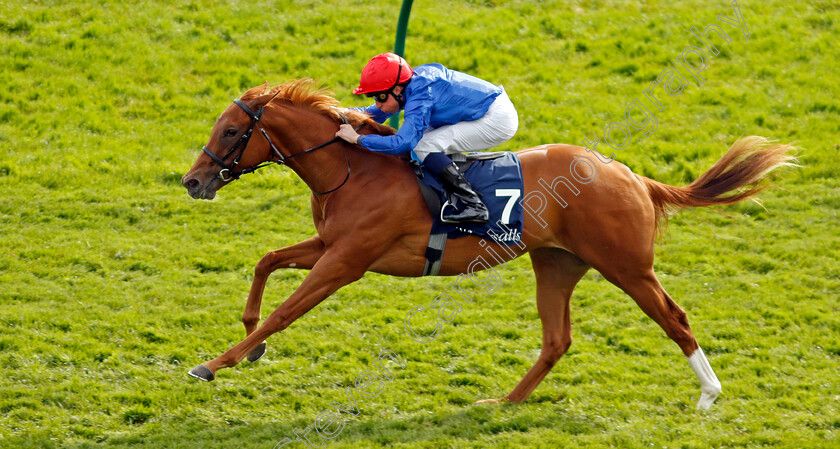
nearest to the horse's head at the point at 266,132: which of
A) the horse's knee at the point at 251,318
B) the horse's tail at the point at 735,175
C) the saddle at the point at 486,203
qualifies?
the saddle at the point at 486,203

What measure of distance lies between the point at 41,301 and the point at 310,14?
696 centimetres

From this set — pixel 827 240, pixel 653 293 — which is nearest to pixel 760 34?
pixel 827 240

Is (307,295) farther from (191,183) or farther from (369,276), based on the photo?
(369,276)

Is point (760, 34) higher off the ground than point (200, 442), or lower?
higher

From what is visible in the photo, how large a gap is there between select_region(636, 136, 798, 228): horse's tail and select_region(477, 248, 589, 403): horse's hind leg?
781 mm

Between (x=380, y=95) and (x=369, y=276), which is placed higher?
(x=380, y=95)

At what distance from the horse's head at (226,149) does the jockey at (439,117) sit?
1.97 feet

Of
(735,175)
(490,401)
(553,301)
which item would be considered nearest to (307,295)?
(490,401)

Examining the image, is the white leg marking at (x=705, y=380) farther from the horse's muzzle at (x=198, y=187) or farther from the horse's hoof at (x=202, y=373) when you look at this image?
the horse's muzzle at (x=198, y=187)

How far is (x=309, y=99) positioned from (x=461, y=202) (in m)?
1.24

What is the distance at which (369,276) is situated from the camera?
8.78 metres

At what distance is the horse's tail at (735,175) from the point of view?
21.7ft

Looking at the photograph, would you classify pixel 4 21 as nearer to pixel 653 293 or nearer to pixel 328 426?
pixel 328 426

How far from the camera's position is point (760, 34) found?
1332cm
